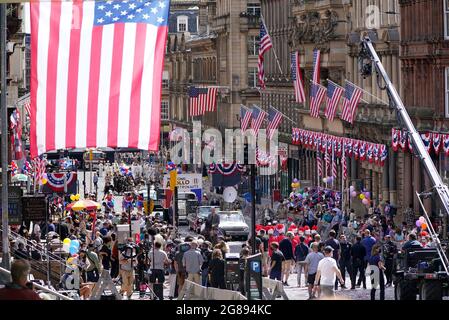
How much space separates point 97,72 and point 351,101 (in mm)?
37377

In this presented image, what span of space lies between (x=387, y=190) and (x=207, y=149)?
1239 inches

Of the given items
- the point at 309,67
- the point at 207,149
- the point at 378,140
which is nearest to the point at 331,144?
the point at 378,140

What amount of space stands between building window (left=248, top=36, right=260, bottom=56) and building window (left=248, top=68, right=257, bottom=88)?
125 cm

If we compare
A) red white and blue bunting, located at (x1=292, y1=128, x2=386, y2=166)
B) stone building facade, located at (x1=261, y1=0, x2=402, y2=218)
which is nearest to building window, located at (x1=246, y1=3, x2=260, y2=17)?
stone building facade, located at (x1=261, y1=0, x2=402, y2=218)

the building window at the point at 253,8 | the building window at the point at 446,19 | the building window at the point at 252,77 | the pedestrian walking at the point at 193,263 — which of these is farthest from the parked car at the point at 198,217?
the building window at the point at 253,8

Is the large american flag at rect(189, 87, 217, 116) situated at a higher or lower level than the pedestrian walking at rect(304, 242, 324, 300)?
higher

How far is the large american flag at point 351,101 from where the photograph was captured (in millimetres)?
56562

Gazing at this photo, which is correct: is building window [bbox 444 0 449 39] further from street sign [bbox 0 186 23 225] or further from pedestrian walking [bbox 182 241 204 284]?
street sign [bbox 0 186 23 225]

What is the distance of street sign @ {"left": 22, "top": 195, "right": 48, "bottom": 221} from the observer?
34438 mm

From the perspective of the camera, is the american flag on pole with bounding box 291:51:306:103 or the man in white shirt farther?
the american flag on pole with bounding box 291:51:306:103

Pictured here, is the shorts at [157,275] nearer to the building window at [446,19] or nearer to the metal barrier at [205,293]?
the metal barrier at [205,293]

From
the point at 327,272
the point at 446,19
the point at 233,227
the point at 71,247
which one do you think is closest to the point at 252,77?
the point at 446,19

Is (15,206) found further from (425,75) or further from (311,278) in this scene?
(425,75)

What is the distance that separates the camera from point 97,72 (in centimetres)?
2053
